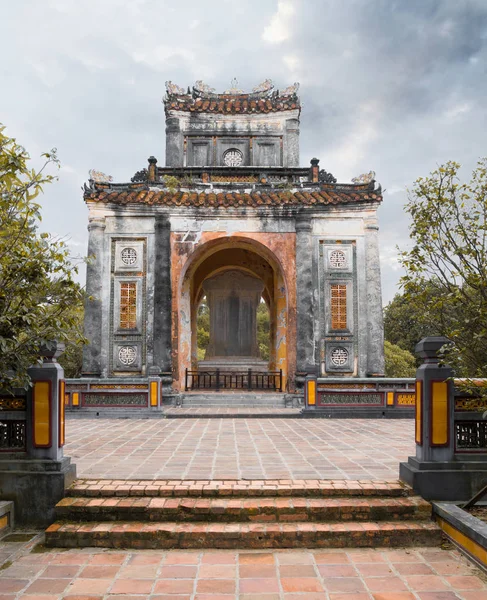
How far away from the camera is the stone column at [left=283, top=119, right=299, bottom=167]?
18.1m

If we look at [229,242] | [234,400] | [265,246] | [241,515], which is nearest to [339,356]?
[234,400]

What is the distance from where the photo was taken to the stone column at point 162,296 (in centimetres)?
1436

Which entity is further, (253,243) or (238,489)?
(253,243)

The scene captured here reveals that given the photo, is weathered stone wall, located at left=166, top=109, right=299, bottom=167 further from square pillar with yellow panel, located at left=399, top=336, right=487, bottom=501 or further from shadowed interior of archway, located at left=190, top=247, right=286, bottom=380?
square pillar with yellow panel, located at left=399, top=336, right=487, bottom=501

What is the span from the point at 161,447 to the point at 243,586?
413cm

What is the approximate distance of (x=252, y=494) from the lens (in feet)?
17.5

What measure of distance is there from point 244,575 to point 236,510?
90 cm

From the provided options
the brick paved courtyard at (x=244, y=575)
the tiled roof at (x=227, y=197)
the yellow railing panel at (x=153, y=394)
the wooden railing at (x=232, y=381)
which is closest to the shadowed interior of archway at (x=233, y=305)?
the wooden railing at (x=232, y=381)

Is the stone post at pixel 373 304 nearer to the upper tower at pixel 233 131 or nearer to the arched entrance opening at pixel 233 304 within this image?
the arched entrance opening at pixel 233 304

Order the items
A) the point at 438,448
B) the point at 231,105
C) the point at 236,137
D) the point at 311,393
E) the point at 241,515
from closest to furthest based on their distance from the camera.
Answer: the point at 241,515 < the point at 438,448 < the point at 311,393 < the point at 236,137 < the point at 231,105

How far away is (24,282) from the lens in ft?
15.3

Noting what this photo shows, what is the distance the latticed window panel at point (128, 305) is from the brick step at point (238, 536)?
32.3 ft

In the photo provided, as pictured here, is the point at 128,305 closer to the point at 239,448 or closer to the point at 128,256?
the point at 128,256

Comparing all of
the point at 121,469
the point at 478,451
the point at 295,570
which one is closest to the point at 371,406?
the point at 478,451
